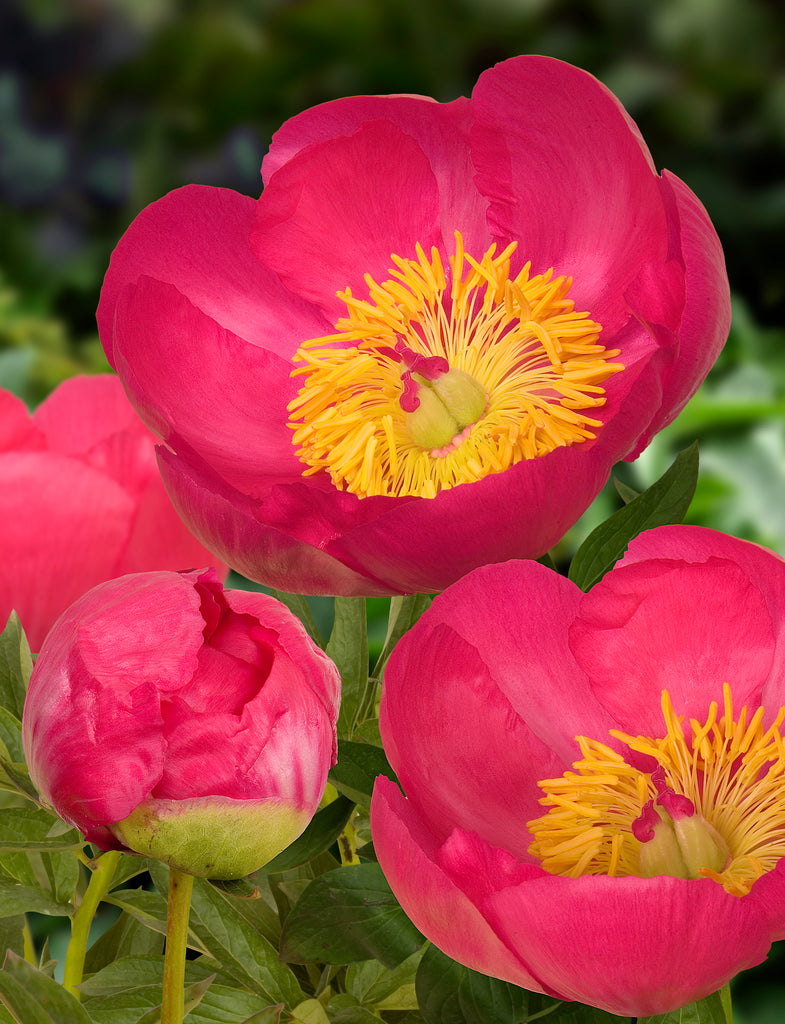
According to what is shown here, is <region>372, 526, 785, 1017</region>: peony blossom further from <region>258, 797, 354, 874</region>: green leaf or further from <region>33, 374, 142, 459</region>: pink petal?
<region>33, 374, 142, 459</region>: pink petal

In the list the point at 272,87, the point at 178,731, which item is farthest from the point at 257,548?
the point at 272,87

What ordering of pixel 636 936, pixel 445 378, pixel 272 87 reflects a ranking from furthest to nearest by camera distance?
pixel 272 87, pixel 445 378, pixel 636 936

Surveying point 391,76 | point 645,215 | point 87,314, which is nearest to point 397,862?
point 645,215

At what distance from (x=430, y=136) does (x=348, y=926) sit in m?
0.17

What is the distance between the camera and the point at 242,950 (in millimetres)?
253

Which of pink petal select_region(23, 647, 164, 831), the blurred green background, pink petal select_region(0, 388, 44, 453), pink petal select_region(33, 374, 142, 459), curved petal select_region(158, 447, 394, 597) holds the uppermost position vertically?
curved petal select_region(158, 447, 394, 597)

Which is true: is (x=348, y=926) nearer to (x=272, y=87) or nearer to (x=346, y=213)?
(x=346, y=213)

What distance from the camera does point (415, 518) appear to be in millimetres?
213

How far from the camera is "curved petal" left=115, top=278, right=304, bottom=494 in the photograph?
269 mm

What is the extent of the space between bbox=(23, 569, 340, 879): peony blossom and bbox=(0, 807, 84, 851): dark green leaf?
0.11 feet

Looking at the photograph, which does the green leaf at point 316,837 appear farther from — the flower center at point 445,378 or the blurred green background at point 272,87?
the blurred green background at point 272,87

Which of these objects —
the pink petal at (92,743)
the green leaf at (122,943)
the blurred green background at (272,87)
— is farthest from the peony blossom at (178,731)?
the blurred green background at (272,87)

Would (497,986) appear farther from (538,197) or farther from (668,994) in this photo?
(538,197)

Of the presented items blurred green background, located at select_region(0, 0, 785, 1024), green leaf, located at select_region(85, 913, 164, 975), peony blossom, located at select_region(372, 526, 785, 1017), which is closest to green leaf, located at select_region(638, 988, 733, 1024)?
peony blossom, located at select_region(372, 526, 785, 1017)
